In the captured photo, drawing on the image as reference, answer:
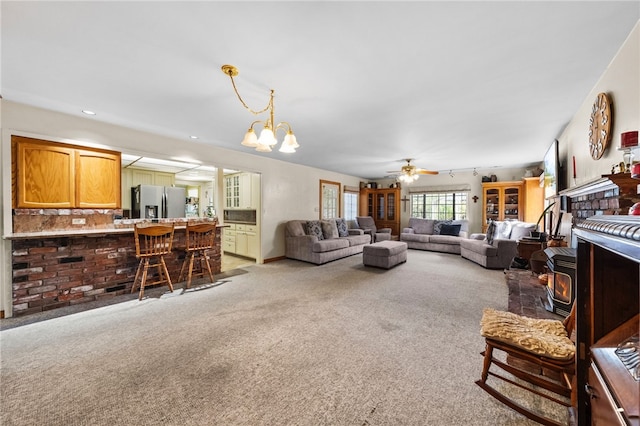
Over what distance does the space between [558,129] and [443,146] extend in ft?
4.88

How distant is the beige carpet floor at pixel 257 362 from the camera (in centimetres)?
143

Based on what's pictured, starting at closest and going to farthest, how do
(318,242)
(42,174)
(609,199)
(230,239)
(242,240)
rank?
(609,199) < (42,174) < (318,242) < (242,240) < (230,239)

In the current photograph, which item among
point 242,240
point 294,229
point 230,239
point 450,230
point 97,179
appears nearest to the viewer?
point 97,179

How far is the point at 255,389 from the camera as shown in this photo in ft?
5.29

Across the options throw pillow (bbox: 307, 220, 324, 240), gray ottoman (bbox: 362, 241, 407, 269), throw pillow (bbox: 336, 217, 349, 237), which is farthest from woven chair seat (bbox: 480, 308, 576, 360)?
throw pillow (bbox: 336, 217, 349, 237)

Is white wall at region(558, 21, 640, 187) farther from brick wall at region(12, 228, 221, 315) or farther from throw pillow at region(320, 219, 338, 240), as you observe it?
brick wall at region(12, 228, 221, 315)

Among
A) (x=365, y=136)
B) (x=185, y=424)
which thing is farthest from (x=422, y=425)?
(x=365, y=136)

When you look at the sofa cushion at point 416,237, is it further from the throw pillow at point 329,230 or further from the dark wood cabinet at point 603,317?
the dark wood cabinet at point 603,317

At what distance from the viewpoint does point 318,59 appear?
1893 mm

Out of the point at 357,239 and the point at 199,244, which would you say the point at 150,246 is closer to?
the point at 199,244

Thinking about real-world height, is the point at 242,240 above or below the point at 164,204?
below

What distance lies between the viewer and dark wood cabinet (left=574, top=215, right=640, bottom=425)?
0.74 metres

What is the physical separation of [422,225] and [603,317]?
6606mm

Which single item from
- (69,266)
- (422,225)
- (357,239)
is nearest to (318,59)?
(69,266)
